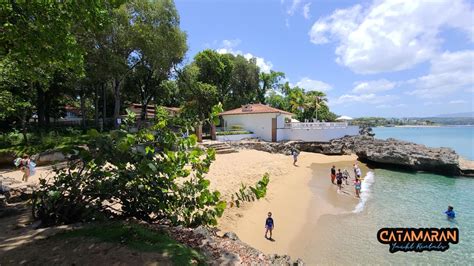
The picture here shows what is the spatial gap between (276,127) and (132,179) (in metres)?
28.4

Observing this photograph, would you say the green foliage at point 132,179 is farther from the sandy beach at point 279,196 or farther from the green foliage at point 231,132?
the green foliage at point 231,132

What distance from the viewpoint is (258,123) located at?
114 ft

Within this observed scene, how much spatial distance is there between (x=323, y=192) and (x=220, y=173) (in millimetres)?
6672

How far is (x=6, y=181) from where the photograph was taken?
14172 millimetres

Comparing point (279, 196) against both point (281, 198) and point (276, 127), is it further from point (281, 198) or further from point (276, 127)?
point (276, 127)

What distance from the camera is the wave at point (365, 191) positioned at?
14789mm

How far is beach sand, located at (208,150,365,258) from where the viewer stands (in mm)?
11099

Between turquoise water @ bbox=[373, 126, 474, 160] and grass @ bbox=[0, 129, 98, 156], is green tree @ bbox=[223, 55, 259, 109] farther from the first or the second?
turquoise water @ bbox=[373, 126, 474, 160]

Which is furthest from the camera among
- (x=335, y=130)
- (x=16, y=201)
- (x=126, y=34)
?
(x=335, y=130)

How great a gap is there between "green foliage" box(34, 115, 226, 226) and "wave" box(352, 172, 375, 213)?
10138 millimetres

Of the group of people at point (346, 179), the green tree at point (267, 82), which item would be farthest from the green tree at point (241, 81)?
the group of people at point (346, 179)

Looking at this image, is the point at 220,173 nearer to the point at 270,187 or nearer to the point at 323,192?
the point at 270,187

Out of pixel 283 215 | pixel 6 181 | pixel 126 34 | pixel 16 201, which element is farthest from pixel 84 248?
Answer: pixel 126 34

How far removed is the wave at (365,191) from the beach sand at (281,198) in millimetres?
349
